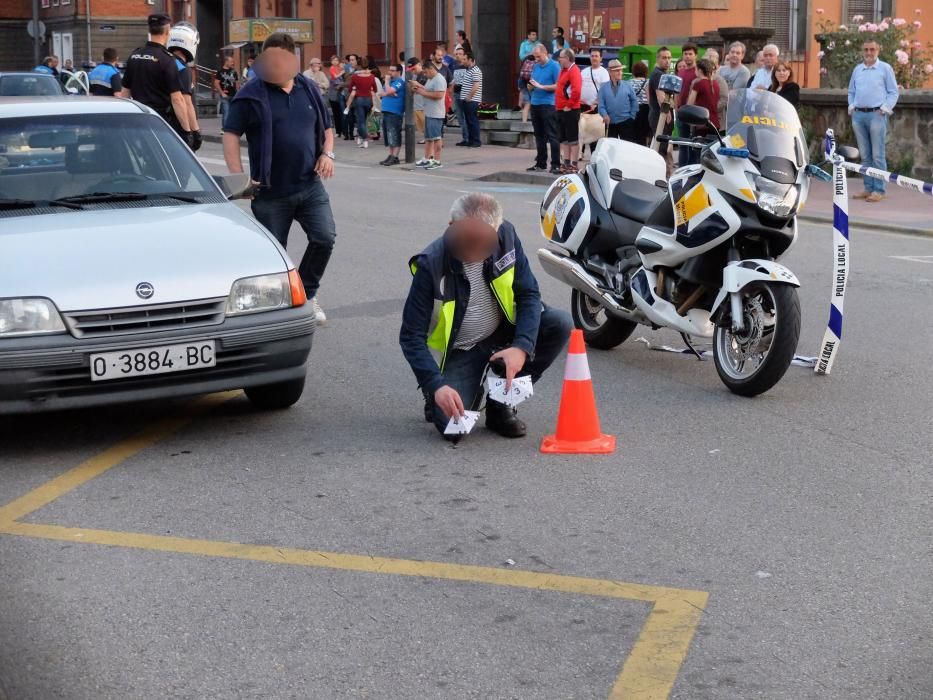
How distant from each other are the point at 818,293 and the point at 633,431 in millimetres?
4506

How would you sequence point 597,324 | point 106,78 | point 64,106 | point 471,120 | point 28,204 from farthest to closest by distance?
point 471,120
point 106,78
point 597,324
point 64,106
point 28,204

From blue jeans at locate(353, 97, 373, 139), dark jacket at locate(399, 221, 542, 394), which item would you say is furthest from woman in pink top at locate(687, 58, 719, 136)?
dark jacket at locate(399, 221, 542, 394)

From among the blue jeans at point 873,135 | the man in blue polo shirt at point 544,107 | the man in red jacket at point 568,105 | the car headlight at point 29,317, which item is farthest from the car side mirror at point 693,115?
the man in blue polo shirt at point 544,107

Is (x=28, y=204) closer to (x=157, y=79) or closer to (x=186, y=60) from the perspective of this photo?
(x=157, y=79)

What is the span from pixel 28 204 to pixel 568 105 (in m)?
14.7

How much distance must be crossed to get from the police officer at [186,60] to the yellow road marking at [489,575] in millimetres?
6141

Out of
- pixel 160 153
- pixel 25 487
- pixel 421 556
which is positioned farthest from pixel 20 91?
pixel 421 556

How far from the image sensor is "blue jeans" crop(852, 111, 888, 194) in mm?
17766

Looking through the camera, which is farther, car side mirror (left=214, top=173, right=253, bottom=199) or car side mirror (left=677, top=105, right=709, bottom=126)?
car side mirror (left=214, top=173, right=253, bottom=199)

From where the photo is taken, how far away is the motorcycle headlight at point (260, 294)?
6.60 metres

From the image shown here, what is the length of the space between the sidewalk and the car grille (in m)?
9.33

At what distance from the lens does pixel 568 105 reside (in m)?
21.2

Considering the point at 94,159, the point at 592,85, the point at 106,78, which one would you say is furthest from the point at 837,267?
the point at 106,78

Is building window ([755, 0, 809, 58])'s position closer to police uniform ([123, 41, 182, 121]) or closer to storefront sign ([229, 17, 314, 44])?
storefront sign ([229, 17, 314, 44])
